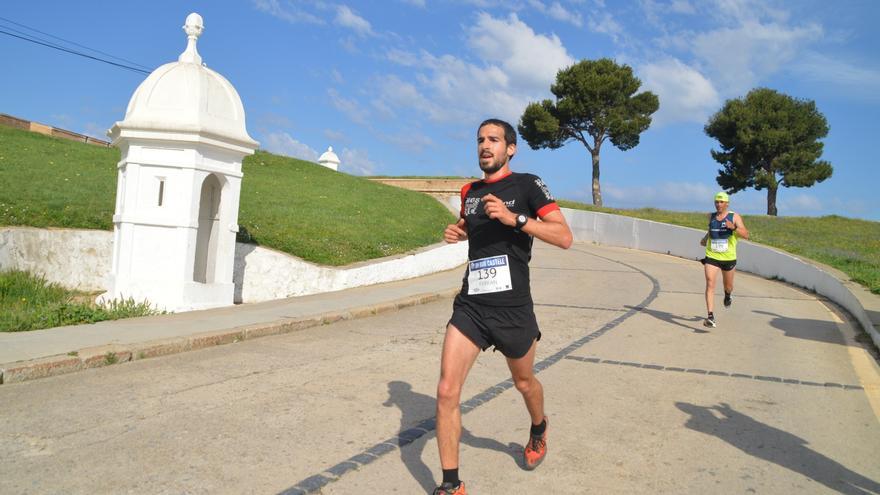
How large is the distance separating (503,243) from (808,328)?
27.5 feet

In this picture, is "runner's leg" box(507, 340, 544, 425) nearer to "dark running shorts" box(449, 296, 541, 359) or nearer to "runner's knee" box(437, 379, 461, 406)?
"dark running shorts" box(449, 296, 541, 359)

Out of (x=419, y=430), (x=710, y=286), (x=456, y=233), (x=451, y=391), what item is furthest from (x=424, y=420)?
(x=710, y=286)

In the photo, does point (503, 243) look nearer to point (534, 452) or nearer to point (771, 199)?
point (534, 452)

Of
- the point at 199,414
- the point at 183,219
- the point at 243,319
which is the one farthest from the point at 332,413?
the point at 183,219

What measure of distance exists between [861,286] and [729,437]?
401 inches

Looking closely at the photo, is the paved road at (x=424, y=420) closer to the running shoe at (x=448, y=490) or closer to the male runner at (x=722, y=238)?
the running shoe at (x=448, y=490)

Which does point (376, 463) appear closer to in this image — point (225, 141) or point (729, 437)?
point (729, 437)

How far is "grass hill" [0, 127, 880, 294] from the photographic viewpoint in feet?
44.3

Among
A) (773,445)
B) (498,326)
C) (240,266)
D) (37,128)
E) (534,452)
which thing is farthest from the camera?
(37,128)

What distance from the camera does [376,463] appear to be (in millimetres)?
4285

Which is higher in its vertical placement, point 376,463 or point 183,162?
point 183,162

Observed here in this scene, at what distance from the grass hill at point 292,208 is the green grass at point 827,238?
0.06m

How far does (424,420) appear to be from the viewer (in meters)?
5.25

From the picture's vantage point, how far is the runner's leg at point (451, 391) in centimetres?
364
